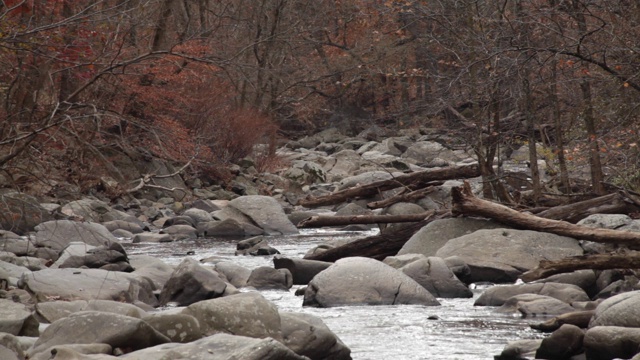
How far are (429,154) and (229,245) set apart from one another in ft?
55.2

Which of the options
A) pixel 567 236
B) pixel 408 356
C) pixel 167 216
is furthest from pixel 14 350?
pixel 167 216

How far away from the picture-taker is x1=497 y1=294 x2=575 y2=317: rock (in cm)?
850

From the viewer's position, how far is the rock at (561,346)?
6.70 meters

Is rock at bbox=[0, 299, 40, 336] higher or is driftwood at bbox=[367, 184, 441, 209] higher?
rock at bbox=[0, 299, 40, 336]

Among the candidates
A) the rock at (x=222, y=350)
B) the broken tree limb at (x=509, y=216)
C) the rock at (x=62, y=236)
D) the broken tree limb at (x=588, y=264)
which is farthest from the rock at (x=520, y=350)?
the rock at (x=62, y=236)

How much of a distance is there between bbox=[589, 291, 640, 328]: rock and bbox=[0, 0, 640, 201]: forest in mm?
3104

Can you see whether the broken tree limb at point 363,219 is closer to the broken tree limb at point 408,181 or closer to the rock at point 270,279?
the broken tree limb at point 408,181

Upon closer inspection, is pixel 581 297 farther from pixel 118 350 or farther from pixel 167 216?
pixel 167 216

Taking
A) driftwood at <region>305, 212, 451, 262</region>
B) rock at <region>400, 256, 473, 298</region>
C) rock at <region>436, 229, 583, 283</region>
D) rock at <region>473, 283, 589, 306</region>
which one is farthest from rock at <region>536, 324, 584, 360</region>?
driftwood at <region>305, 212, 451, 262</region>

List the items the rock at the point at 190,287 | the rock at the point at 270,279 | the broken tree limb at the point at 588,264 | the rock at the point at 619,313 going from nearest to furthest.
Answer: the rock at the point at 619,313, the broken tree limb at the point at 588,264, the rock at the point at 190,287, the rock at the point at 270,279

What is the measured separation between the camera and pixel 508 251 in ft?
35.0

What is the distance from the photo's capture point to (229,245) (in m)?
15.2

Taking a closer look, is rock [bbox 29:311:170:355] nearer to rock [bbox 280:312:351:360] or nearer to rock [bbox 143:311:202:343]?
rock [bbox 143:311:202:343]

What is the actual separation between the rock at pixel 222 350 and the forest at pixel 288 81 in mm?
1161
